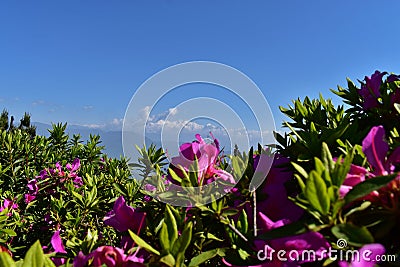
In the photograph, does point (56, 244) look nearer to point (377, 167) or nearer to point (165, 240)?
point (165, 240)

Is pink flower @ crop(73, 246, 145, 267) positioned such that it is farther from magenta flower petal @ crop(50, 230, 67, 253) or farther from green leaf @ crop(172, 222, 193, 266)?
magenta flower petal @ crop(50, 230, 67, 253)

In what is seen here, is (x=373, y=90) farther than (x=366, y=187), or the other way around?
(x=373, y=90)

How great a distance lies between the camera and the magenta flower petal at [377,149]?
0.91 m

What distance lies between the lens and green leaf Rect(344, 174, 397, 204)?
0.77m

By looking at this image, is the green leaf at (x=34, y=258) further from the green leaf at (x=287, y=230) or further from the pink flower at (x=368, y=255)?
the pink flower at (x=368, y=255)

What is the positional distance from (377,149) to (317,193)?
250 mm

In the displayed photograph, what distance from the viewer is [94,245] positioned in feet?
3.92

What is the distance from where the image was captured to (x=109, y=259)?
0.89 meters

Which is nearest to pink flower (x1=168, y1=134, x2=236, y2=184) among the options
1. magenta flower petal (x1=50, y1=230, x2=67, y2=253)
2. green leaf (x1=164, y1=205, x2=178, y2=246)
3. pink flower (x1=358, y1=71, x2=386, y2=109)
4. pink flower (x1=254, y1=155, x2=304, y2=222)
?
pink flower (x1=254, y1=155, x2=304, y2=222)

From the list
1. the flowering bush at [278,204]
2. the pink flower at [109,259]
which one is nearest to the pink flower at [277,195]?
the flowering bush at [278,204]

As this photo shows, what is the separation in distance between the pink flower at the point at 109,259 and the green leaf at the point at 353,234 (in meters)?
0.48

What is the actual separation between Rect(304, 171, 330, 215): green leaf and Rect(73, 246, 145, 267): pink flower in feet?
1.47

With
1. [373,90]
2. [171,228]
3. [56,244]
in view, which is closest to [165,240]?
[171,228]

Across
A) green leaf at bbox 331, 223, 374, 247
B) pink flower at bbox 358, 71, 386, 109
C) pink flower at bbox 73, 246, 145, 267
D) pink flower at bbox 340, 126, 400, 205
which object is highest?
pink flower at bbox 358, 71, 386, 109
